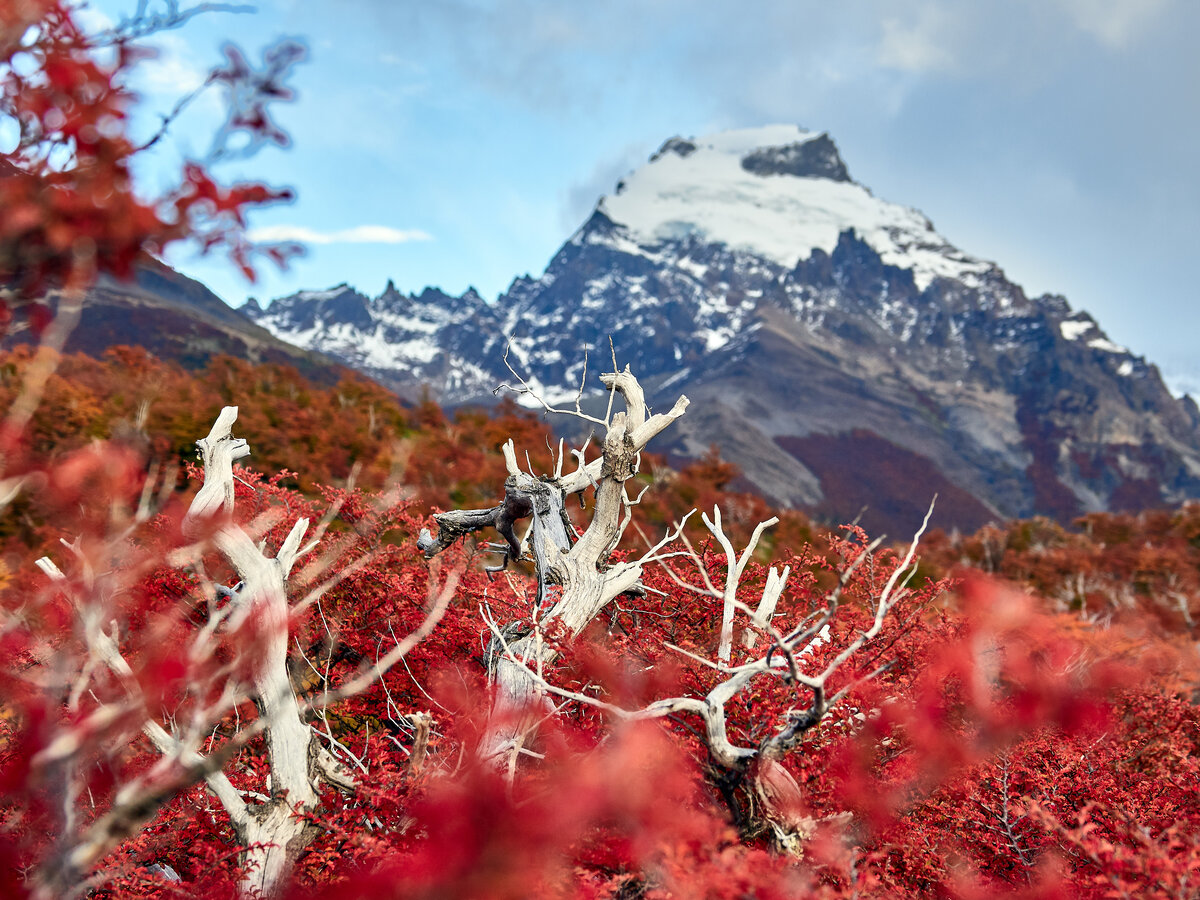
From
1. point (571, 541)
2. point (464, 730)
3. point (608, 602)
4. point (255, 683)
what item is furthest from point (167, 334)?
point (464, 730)

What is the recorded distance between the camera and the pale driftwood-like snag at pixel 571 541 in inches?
237

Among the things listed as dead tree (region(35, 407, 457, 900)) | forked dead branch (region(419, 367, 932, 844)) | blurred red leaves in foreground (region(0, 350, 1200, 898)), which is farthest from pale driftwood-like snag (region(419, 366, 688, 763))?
dead tree (region(35, 407, 457, 900))

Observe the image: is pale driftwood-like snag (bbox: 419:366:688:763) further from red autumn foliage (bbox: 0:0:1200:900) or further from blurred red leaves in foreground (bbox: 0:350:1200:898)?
blurred red leaves in foreground (bbox: 0:350:1200:898)

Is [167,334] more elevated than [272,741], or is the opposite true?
[167,334]

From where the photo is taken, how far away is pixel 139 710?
2191 millimetres

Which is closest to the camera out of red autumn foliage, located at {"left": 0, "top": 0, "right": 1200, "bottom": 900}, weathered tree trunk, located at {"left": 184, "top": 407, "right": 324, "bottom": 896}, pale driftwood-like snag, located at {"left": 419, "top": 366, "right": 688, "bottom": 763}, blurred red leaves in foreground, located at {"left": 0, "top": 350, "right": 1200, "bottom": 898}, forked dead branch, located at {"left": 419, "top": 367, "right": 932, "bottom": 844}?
red autumn foliage, located at {"left": 0, "top": 0, "right": 1200, "bottom": 900}

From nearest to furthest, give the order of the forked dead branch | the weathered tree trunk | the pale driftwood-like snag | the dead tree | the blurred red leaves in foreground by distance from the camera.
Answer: the dead tree < the blurred red leaves in foreground < the forked dead branch < the weathered tree trunk < the pale driftwood-like snag

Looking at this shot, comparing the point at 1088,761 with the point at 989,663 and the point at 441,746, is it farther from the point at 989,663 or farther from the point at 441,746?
the point at 441,746

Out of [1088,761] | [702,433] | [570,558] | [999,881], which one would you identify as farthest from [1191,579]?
[702,433]

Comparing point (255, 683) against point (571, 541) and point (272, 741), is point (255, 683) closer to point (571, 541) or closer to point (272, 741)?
point (272, 741)

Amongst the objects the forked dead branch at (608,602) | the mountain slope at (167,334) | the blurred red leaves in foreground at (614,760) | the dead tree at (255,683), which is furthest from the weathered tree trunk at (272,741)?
the mountain slope at (167,334)

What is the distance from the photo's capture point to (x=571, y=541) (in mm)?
8023

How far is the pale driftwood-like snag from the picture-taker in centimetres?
602

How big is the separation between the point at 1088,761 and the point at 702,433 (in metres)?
150
